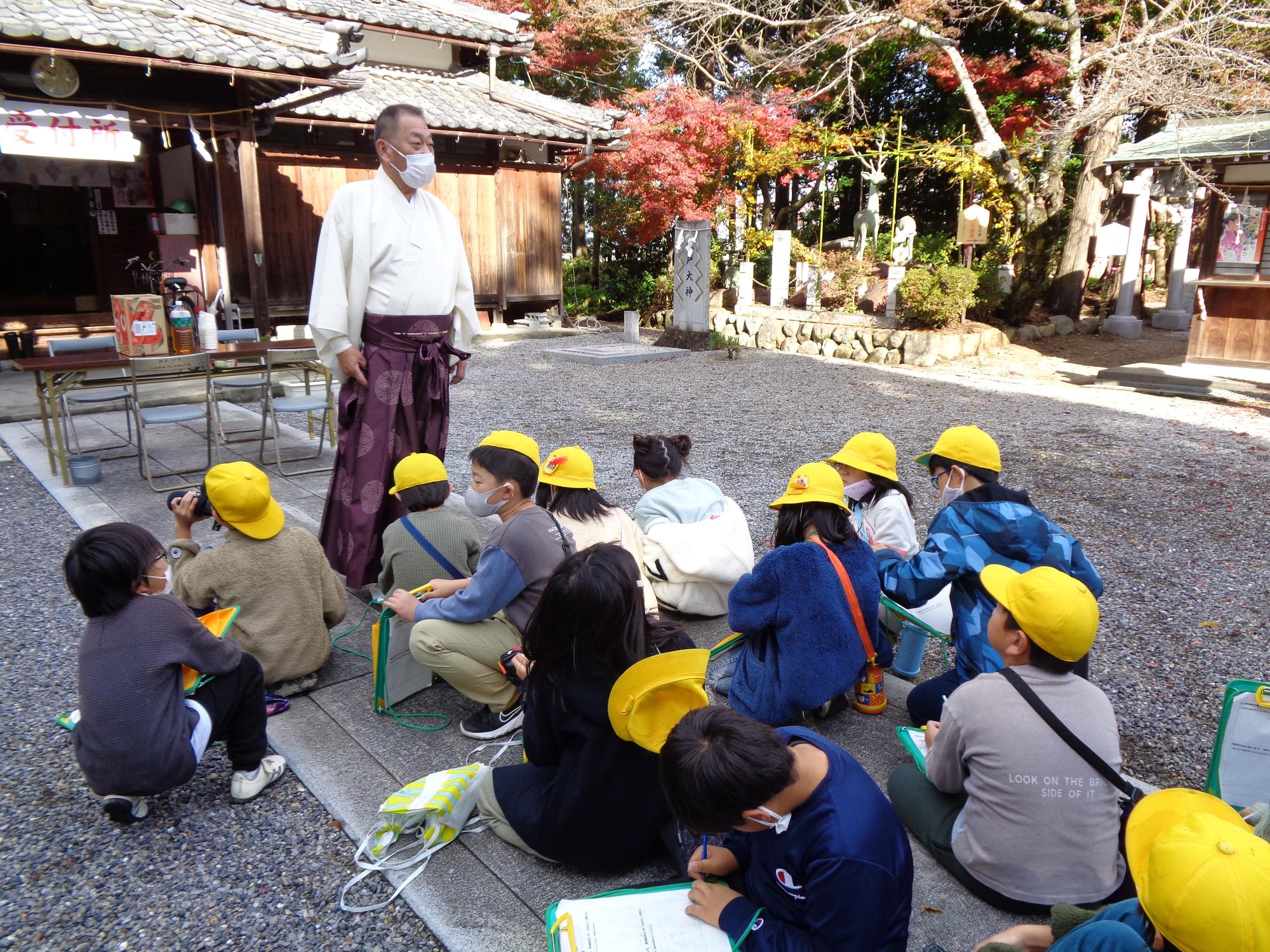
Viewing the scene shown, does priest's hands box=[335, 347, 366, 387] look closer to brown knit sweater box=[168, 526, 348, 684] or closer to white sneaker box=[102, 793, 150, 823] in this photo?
brown knit sweater box=[168, 526, 348, 684]

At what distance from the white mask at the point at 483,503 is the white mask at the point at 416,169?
4.66ft

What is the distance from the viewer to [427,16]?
40.8 ft

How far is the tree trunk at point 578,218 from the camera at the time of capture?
17.7 metres

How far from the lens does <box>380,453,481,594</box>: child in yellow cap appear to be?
327cm

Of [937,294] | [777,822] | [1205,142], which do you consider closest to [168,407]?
[777,822]

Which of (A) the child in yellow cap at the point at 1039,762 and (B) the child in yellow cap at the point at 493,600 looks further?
(B) the child in yellow cap at the point at 493,600

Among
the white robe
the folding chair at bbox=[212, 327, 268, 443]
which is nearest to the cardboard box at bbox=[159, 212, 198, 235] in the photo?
the folding chair at bbox=[212, 327, 268, 443]

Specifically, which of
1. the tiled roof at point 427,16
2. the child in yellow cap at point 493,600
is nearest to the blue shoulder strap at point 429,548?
the child in yellow cap at point 493,600

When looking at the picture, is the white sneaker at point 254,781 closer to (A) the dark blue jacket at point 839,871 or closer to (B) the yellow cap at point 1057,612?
(A) the dark blue jacket at point 839,871

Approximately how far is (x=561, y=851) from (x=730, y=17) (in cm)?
1663

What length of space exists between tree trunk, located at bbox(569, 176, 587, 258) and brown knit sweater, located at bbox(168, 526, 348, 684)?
15.4 m

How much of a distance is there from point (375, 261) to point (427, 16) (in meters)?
10.5

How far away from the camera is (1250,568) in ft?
15.2

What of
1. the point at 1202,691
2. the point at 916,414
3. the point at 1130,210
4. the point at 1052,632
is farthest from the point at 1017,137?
the point at 1052,632
